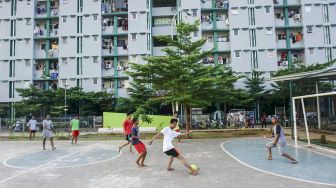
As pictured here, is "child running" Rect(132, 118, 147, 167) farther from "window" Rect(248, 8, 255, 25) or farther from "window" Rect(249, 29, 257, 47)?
"window" Rect(248, 8, 255, 25)

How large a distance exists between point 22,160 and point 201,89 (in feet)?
40.8

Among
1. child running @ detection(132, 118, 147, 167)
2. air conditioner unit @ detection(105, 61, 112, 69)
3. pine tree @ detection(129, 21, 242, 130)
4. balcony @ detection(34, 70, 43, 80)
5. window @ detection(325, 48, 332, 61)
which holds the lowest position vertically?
child running @ detection(132, 118, 147, 167)

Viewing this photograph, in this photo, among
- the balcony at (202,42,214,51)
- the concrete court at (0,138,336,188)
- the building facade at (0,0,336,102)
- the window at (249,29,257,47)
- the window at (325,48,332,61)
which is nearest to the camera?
the concrete court at (0,138,336,188)

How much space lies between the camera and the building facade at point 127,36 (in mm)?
41500

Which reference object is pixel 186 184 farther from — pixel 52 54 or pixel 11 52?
pixel 11 52

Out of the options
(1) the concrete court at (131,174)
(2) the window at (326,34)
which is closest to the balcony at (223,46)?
(2) the window at (326,34)

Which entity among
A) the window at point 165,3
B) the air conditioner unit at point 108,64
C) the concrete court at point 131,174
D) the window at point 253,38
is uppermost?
the window at point 165,3

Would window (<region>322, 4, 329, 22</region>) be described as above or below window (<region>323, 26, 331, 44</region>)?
above

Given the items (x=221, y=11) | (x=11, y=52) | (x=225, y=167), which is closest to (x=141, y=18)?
(x=221, y=11)

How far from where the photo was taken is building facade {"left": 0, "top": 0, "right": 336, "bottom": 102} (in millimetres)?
41500

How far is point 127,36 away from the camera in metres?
43.9

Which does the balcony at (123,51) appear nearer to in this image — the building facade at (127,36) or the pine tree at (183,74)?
the building facade at (127,36)

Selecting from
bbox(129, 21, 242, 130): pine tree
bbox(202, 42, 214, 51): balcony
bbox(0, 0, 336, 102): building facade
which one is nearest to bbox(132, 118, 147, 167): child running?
bbox(129, 21, 242, 130): pine tree

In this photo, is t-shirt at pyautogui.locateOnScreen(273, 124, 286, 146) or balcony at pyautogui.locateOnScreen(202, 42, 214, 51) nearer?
t-shirt at pyautogui.locateOnScreen(273, 124, 286, 146)
